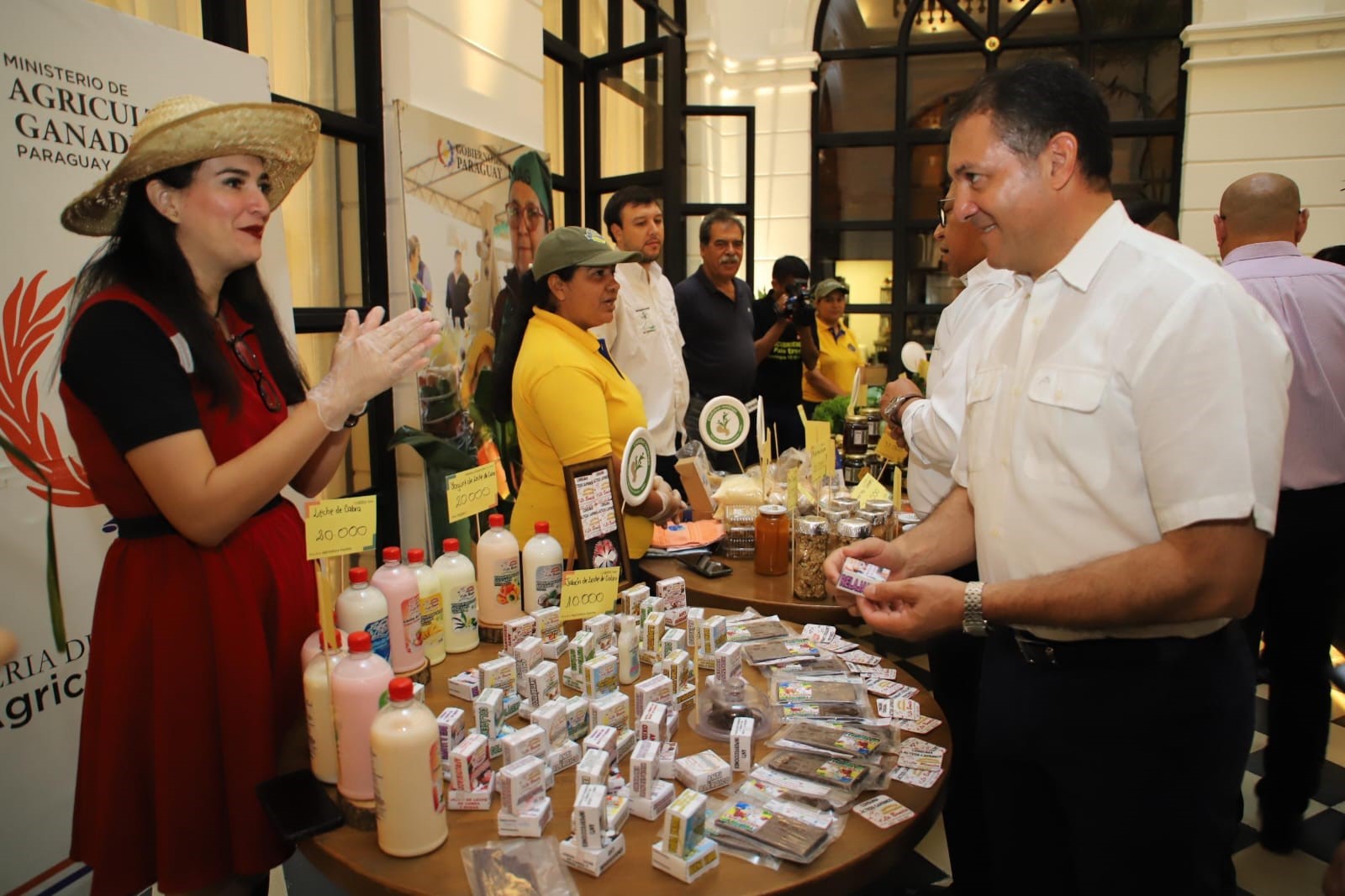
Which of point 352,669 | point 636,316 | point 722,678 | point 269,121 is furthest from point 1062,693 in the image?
point 636,316

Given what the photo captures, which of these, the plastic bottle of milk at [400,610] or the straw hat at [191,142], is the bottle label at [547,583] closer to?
the plastic bottle of milk at [400,610]

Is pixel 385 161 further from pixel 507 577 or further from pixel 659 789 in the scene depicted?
pixel 659 789

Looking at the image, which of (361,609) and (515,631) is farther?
(515,631)

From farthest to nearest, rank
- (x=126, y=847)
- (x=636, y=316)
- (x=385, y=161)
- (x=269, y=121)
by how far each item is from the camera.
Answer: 1. (x=636, y=316)
2. (x=385, y=161)
3. (x=269, y=121)
4. (x=126, y=847)

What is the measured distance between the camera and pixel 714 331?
4.38 m

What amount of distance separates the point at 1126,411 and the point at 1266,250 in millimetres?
2094

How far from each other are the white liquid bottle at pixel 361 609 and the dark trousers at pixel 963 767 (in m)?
1.29

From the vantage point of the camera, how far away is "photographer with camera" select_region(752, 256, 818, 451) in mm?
4559

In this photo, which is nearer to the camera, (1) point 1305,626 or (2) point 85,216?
(2) point 85,216

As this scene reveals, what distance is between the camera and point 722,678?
1.54 m

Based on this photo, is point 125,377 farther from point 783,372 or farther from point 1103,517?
point 783,372

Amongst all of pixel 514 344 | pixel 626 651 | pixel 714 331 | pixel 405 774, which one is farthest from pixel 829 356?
pixel 405 774

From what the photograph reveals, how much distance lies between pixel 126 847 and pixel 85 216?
112cm

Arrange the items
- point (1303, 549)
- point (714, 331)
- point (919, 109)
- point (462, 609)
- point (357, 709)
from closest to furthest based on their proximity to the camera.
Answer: point (357, 709) < point (462, 609) < point (1303, 549) < point (714, 331) < point (919, 109)
